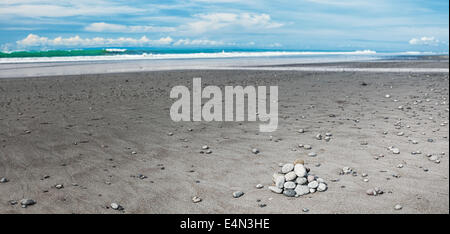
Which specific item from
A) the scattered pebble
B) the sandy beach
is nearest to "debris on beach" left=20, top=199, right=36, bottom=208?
the sandy beach

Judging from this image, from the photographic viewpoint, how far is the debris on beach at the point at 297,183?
16.1 ft

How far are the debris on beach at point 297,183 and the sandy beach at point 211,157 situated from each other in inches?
4.1

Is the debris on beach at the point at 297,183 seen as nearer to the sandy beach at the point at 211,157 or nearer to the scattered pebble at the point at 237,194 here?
the sandy beach at the point at 211,157

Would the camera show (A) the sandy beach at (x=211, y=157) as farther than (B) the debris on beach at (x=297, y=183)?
No

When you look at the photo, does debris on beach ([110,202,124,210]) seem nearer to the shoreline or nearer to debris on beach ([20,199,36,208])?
debris on beach ([20,199,36,208])

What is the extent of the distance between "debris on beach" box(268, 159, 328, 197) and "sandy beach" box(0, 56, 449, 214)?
10 cm

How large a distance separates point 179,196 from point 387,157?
367 cm

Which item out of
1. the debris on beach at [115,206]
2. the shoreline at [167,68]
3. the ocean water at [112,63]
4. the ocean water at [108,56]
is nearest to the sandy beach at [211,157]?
the debris on beach at [115,206]

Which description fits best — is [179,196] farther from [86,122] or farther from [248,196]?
[86,122]

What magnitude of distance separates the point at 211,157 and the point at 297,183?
6.29 ft

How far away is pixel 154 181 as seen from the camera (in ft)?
17.9
